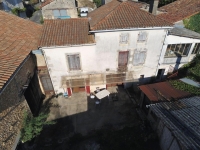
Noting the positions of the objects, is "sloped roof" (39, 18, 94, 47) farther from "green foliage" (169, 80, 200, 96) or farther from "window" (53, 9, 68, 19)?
"window" (53, 9, 68, 19)

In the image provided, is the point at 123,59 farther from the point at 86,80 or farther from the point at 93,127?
the point at 93,127

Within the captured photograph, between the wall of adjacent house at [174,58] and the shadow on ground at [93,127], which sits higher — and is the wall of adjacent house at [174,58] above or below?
above

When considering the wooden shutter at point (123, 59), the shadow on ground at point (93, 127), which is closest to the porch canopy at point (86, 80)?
the wooden shutter at point (123, 59)

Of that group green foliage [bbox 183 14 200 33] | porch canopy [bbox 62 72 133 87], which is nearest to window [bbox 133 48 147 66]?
porch canopy [bbox 62 72 133 87]

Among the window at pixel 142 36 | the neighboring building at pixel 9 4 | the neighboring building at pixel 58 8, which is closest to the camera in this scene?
the window at pixel 142 36

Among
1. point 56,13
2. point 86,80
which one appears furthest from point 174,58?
point 56,13

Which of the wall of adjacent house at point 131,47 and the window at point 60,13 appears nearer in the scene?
the wall of adjacent house at point 131,47

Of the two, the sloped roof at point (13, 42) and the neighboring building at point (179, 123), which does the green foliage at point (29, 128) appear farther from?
the neighboring building at point (179, 123)

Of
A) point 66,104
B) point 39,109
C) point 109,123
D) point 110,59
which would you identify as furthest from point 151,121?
point 39,109
